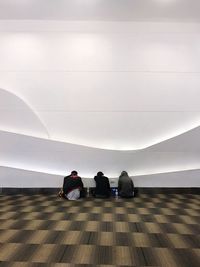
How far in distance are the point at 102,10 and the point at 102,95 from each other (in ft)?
7.90

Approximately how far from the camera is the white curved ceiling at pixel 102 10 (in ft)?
22.5

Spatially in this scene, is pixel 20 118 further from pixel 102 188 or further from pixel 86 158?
pixel 102 188

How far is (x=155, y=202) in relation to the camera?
6.10 m

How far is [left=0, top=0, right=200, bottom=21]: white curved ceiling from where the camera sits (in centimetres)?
686

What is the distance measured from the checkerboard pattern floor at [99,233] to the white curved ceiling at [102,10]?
5.31 metres

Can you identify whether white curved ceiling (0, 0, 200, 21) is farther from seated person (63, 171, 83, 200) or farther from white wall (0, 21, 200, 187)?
seated person (63, 171, 83, 200)

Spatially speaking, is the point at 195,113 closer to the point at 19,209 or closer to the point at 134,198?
the point at 134,198

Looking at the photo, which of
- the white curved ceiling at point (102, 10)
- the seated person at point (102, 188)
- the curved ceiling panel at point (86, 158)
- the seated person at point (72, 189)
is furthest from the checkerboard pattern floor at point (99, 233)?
the white curved ceiling at point (102, 10)

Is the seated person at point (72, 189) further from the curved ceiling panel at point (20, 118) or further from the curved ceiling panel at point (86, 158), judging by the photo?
the curved ceiling panel at point (20, 118)

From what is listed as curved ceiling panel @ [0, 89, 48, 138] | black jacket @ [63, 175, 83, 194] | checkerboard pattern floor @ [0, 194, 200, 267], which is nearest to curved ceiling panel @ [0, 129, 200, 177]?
curved ceiling panel @ [0, 89, 48, 138]

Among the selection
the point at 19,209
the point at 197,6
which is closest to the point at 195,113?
the point at 197,6

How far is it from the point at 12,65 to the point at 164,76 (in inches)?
181

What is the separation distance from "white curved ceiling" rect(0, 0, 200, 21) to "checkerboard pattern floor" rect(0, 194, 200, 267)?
17.4 ft

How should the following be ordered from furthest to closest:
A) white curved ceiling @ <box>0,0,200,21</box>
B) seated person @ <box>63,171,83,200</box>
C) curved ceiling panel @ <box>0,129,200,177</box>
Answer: curved ceiling panel @ <box>0,129,200,177</box>, white curved ceiling @ <box>0,0,200,21</box>, seated person @ <box>63,171,83,200</box>
